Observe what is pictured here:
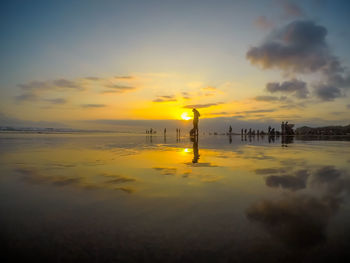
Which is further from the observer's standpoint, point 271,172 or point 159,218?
point 271,172

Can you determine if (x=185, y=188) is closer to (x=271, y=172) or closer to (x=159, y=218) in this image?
(x=159, y=218)

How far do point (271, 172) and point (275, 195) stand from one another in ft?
9.26

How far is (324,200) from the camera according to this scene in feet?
15.6

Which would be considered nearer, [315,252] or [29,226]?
[315,252]

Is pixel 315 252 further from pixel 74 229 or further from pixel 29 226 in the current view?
pixel 29 226

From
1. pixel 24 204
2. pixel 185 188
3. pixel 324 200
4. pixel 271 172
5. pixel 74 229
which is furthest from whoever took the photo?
pixel 271 172

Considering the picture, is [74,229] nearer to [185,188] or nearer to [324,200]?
[185,188]

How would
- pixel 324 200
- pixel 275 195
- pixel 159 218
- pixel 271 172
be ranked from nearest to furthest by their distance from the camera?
1. pixel 159 218
2. pixel 324 200
3. pixel 275 195
4. pixel 271 172

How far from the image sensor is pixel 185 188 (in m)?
5.64

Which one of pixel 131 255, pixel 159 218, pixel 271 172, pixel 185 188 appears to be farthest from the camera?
pixel 271 172

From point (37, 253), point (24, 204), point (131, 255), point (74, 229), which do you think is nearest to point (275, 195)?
point (131, 255)

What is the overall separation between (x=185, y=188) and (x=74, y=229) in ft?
9.77

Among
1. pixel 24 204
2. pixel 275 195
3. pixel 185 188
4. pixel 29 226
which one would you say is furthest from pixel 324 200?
pixel 24 204

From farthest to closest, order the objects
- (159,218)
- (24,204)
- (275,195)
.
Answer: (275,195) → (24,204) → (159,218)
